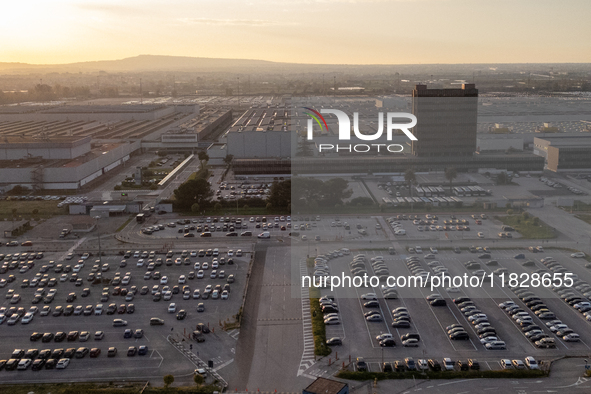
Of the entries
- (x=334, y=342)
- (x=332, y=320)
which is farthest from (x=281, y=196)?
(x=334, y=342)

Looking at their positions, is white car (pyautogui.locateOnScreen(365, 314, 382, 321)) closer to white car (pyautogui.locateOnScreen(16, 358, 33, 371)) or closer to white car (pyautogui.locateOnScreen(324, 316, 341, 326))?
white car (pyautogui.locateOnScreen(324, 316, 341, 326))

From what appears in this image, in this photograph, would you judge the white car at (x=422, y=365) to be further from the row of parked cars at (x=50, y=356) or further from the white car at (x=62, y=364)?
the white car at (x=62, y=364)

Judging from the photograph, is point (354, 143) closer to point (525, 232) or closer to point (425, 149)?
point (425, 149)

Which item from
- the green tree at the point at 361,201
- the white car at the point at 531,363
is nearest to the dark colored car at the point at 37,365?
the white car at the point at 531,363

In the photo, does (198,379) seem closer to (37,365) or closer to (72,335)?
(37,365)

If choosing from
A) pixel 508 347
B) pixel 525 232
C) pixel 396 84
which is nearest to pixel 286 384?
pixel 508 347
